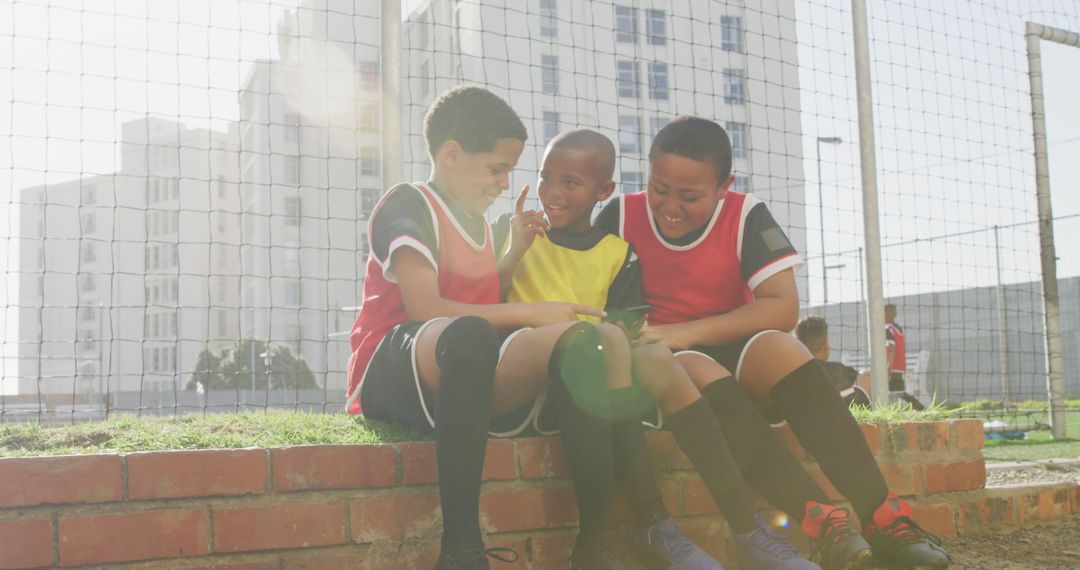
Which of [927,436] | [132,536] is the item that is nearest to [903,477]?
A: [927,436]

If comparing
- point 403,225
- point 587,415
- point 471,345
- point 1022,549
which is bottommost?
point 1022,549

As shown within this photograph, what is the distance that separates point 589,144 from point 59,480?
1410mm

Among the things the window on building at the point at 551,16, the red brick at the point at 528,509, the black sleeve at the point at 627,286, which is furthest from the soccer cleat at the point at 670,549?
the window on building at the point at 551,16

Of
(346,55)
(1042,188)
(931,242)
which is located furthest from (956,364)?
(346,55)

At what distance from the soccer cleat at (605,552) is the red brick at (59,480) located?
0.90 metres

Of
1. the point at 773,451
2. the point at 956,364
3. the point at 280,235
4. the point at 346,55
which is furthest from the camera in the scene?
the point at 280,235

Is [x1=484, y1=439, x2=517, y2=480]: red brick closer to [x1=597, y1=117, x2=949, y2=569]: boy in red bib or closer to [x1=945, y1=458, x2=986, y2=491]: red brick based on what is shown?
[x1=597, y1=117, x2=949, y2=569]: boy in red bib

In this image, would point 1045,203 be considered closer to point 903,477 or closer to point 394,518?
point 903,477

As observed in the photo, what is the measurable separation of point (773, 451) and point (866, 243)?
6.81 ft

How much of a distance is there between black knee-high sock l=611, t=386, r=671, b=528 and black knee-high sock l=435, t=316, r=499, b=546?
0.29m

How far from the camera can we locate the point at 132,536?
5.89 feet

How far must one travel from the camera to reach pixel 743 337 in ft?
7.57

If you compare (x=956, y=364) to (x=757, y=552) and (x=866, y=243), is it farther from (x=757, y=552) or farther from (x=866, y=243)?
(x=757, y=552)

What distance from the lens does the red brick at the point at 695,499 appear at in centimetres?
232
